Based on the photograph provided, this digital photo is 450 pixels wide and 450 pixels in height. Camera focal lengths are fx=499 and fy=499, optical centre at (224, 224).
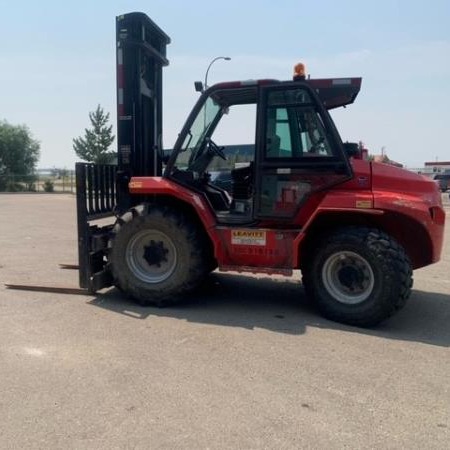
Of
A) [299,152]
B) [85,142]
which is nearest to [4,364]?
[299,152]

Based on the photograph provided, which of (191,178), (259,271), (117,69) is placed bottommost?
(259,271)

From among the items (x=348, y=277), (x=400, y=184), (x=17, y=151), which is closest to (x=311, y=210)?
(x=348, y=277)

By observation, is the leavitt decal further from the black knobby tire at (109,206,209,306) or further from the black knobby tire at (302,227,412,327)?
the black knobby tire at (302,227,412,327)

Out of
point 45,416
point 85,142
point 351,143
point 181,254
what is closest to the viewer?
point 45,416

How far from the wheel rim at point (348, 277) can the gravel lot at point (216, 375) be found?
353 millimetres

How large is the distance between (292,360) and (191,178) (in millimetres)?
2708

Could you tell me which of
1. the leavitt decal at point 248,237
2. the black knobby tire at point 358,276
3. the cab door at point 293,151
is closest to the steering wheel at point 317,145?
the cab door at point 293,151

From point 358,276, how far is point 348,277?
0.36 ft

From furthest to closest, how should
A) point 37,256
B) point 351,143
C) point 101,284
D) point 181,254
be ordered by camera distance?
point 37,256, point 101,284, point 181,254, point 351,143

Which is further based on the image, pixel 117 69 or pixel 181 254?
pixel 117 69

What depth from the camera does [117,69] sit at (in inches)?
253

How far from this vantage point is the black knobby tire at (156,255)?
5.86 m

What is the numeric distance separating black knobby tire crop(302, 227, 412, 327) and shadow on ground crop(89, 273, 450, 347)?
202 millimetres

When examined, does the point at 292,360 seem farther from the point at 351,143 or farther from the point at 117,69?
the point at 117,69
